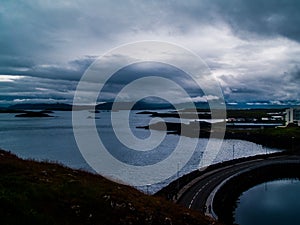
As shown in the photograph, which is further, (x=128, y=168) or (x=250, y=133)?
(x=250, y=133)

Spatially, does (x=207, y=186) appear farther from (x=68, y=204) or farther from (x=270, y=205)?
(x=68, y=204)

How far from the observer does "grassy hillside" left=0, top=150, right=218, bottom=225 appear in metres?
14.5

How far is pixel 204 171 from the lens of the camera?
71125 mm

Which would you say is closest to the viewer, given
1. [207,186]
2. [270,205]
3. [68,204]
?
[68,204]

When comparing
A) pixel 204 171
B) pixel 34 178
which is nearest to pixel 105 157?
pixel 204 171

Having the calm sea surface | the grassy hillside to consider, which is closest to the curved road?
the calm sea surface

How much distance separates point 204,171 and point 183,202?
981 inches

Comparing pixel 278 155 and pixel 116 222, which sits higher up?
pixel 116 222

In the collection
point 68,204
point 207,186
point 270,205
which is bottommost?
point 270,205

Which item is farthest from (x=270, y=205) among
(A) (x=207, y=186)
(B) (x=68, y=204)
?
(B) (x=68, y=204)

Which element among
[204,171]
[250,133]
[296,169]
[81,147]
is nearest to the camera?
[204,171]

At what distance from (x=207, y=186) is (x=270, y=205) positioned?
11.9 m

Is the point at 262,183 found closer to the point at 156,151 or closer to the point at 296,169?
the point at 296,169

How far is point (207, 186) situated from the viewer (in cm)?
5753
